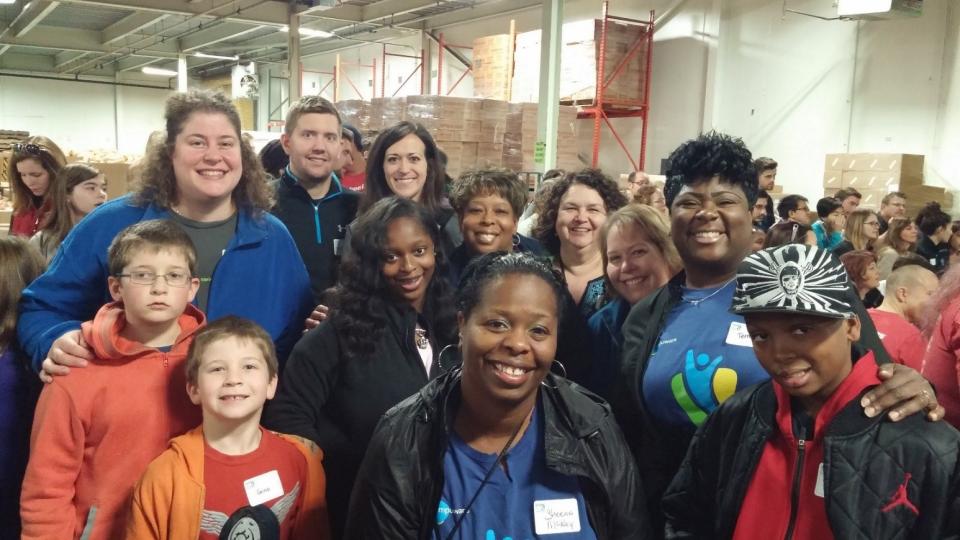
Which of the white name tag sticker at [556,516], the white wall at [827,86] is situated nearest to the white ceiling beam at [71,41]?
the white wall at [827,86]

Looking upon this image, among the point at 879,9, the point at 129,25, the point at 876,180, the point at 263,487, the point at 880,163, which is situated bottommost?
the point at 263,487

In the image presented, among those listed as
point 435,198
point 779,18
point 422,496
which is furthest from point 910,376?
point 779,18

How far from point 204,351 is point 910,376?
1618 millimetres

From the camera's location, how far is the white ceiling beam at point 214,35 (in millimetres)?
15781

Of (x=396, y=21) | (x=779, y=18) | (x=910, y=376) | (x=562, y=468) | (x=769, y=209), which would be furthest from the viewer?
(x=396, y=21)

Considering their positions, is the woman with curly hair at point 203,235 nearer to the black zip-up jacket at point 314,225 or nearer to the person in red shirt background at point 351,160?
the black zip-up jacket at point 314,225

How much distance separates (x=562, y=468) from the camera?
1.45 m

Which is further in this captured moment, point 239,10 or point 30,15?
point 30,15

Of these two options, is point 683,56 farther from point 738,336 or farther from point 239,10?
point 738,336

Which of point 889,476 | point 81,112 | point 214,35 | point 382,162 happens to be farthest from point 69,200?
point 81,112

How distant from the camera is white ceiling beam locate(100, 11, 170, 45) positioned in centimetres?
1489

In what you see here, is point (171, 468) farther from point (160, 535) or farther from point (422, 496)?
point (422, 496)

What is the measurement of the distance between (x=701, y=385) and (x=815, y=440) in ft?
1.35

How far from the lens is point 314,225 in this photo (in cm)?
306
